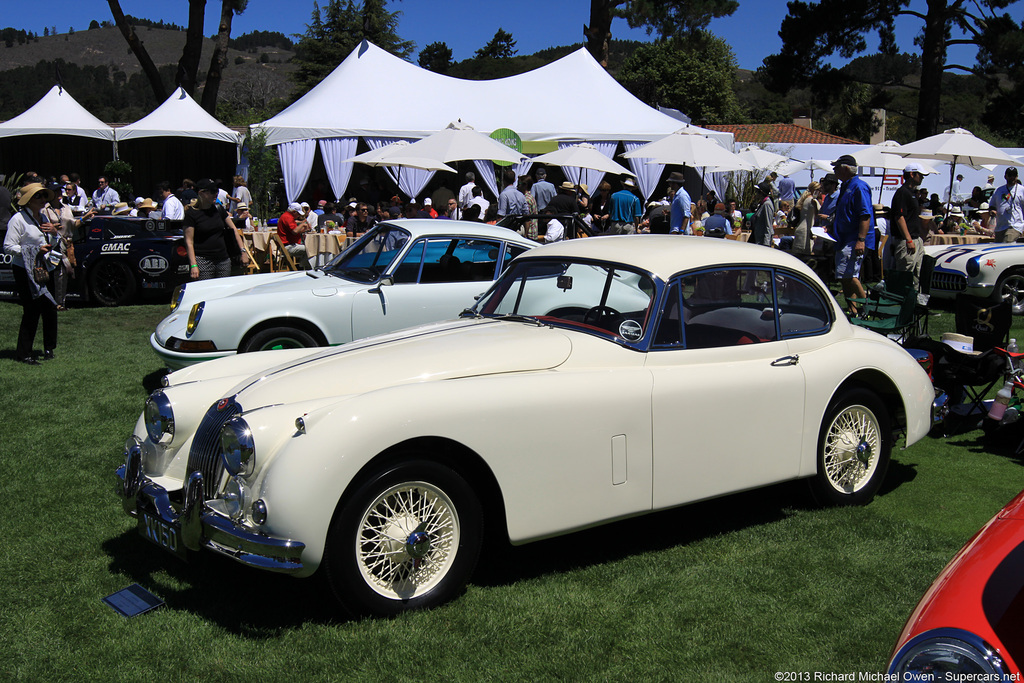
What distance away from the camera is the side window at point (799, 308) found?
4766mm

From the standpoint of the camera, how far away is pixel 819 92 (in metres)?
30.4

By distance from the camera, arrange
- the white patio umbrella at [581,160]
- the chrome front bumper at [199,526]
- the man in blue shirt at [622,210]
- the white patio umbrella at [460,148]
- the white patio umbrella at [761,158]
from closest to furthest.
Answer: the chrome front bumper at [199,526], the man in blue shirt at [622,210], the white patio umbrella at [460,148], the white patio umbrella at [581,160], the white patio umbrella at [761,158]

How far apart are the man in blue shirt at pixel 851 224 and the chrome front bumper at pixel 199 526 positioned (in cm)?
803

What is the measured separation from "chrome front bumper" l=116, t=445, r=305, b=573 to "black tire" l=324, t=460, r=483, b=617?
0.69 ft

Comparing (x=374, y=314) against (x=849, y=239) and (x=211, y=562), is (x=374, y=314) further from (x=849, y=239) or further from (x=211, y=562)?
(x=849, y=239)

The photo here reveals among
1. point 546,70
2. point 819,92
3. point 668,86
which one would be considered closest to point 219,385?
point 546,70

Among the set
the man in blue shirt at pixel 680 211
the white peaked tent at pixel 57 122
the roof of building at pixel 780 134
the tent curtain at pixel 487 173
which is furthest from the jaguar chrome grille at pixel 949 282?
the roof of building at pixel 780 134

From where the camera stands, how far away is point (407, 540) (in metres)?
3.54

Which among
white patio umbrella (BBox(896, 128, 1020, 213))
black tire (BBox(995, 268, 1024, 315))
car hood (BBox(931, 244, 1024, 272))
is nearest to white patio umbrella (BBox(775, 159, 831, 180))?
white patio umbrella (BBox(896, 128, 1020, 213))

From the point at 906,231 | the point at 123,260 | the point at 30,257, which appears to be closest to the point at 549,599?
the point at 30,257

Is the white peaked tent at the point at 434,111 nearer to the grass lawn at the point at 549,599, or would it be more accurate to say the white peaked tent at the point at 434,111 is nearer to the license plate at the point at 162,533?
the grass lawn at the point at 549,599

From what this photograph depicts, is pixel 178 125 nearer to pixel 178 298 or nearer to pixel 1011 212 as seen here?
pixel 178 298

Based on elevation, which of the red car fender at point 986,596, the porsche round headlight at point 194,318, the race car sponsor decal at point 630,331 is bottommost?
the porsche round headlight at point 194,318

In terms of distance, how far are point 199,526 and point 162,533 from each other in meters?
0.33
